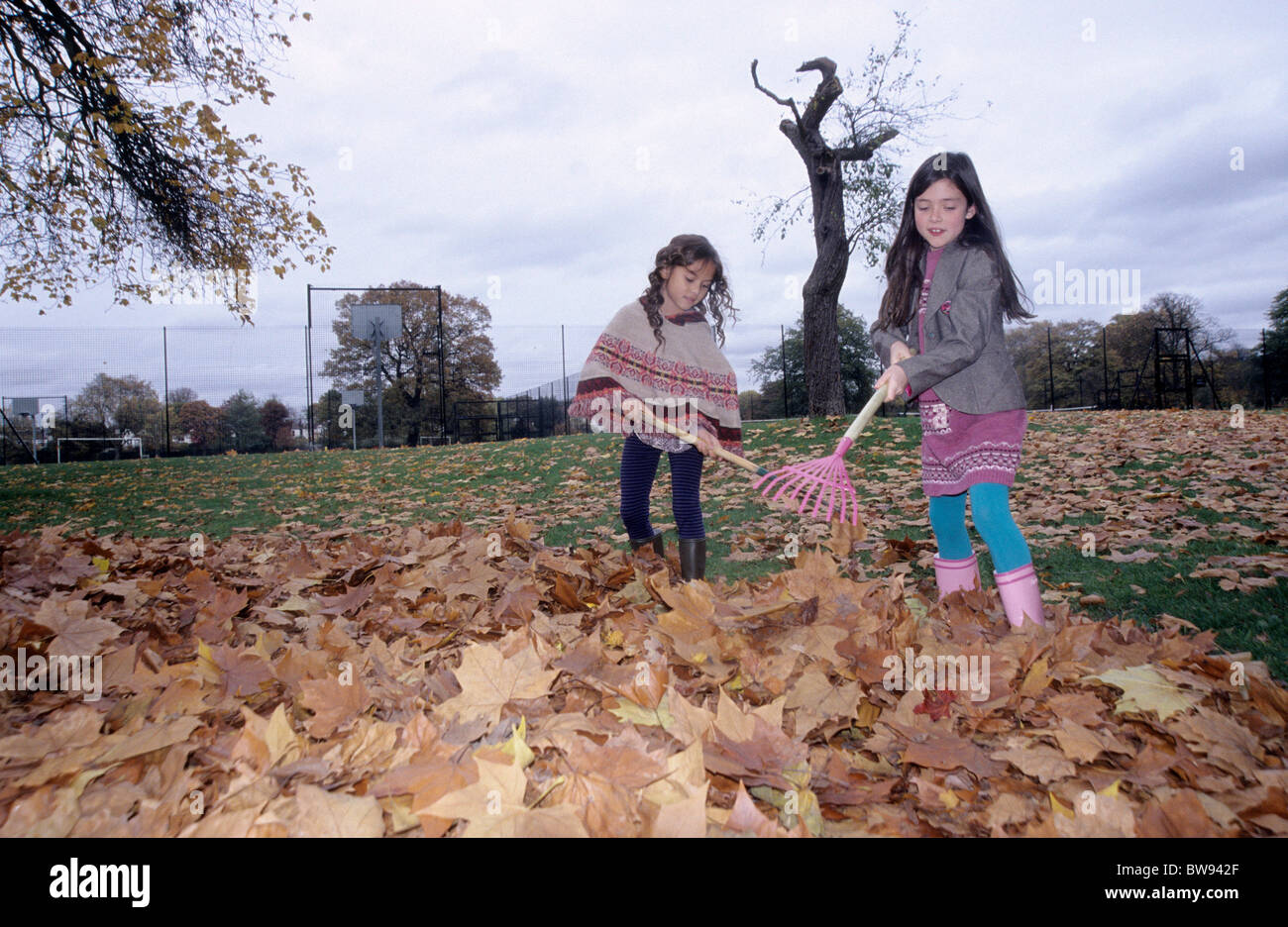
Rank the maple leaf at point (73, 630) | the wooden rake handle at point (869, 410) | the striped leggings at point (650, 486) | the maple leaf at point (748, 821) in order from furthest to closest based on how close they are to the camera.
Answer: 1. the striped leggings at point (650, 486)
2. the wooden rake handle at point (869, 410)
3. the maple leaf at point (73, 630)
4. the maple leaf at point (748, 821)

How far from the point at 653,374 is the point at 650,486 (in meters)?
0.53

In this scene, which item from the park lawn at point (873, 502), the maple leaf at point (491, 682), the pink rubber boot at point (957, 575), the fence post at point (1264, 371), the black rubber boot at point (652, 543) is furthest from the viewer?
the fence post at point (1264, 371)

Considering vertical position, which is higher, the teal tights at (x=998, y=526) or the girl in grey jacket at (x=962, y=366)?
the girl in grey jacket at (x=962, y=366)

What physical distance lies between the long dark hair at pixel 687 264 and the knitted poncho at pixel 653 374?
4 cm

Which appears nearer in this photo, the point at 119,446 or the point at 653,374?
the point at 653,374

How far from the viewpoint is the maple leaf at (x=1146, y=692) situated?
1.64 meters

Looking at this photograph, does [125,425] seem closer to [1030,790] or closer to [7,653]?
[7,653]

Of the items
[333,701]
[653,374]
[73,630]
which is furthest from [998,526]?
[73,630]

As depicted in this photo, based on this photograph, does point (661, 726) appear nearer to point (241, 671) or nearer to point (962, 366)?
point (241, 671)

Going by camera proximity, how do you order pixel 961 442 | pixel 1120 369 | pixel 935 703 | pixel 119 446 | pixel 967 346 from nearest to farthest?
pixel 935 703 < pixel 967 346 < pixel 961 442 < pixel 119 446 < pixel 1120 369

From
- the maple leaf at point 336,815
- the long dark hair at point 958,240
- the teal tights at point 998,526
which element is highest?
the long dark hair at point 958,240

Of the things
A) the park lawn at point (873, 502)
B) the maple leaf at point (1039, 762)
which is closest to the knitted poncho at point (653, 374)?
the park lawn at point (873, 502)

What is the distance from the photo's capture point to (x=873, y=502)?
17.4 feet

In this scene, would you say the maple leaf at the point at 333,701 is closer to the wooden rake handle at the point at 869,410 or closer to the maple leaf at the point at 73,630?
the maple leaf at the point at 73,630
